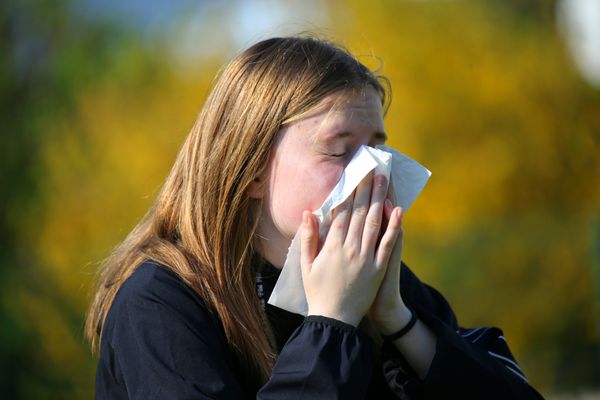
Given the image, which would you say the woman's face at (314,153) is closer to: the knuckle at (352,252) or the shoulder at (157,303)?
the knuckle at (352,252)

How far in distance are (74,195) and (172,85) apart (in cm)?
106

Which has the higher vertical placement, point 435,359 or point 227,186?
point 227,186

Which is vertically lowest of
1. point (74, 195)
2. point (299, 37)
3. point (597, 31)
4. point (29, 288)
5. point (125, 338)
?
point (29, 288)

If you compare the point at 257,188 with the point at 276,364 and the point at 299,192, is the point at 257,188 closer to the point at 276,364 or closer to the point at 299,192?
the point at 299,192

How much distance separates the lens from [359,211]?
2.04m

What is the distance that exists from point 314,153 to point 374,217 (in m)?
0.24

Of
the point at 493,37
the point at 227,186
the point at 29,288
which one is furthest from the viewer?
the point at 493,37

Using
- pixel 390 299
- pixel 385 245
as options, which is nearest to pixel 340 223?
pixel 385 245

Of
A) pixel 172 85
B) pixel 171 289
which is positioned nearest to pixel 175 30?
pixel 172 85

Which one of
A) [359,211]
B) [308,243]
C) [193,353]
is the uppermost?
[359,211]

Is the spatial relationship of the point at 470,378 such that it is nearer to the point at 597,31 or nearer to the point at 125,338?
the point at 125,338

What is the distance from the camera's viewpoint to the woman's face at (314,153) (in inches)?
83.0

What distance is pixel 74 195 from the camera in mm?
5785

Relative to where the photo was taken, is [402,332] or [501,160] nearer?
[402,332]
